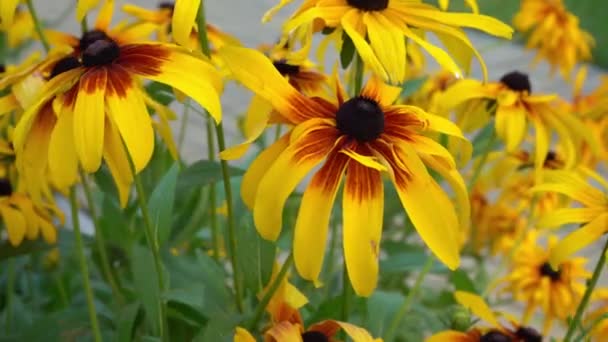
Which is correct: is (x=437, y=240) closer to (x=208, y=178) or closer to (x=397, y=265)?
(x=208, y=178)

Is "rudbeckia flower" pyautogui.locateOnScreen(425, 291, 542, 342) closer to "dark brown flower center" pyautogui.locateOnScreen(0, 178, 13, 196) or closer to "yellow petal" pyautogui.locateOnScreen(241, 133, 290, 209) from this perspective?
"yellow petal" pyautogui.locateOnScreen(241, 133, 290, 209)

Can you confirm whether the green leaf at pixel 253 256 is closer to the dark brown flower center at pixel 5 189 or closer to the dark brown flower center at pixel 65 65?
the dark brown flower center at pixel 65 65

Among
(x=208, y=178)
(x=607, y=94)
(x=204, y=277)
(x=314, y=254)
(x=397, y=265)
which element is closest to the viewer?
(x=314, y=254)

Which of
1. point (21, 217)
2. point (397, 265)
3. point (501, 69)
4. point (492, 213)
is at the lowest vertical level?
point (501, 69)

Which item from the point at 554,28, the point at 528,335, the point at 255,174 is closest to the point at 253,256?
the point at 255,174

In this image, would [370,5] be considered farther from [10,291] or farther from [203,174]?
[10,291]

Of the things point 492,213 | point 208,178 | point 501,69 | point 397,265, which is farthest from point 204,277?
point 501,69

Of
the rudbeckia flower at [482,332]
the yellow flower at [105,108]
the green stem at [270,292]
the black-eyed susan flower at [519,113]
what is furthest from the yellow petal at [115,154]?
the black-eyed susan flower at [519,113]
